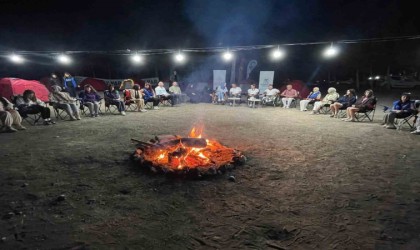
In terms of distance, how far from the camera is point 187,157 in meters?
5.13

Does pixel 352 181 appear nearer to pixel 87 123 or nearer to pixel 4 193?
pixel 4 193

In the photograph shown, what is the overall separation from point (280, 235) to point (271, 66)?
27.6m

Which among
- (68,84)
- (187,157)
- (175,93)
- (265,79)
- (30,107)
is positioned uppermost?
(265,79)

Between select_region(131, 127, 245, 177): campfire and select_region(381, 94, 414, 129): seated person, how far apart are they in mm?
6417

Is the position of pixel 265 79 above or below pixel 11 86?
above

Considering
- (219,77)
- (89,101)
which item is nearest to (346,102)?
(219,77)

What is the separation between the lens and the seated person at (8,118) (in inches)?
319

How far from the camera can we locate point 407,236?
2.97 metres

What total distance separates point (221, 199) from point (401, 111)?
7.88 meters

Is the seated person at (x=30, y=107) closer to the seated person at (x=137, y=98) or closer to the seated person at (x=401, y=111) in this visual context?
the seated person at (x=137, y=98)


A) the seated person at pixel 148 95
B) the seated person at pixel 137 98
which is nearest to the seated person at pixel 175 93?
the seated person at pixel 148 95

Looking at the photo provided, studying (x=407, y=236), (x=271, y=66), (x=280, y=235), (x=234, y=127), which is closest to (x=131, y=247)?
(x=280, y=235)

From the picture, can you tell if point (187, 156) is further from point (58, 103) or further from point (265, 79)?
point (265, 79)

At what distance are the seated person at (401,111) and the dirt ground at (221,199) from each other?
6.42ft
